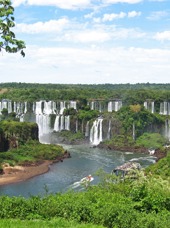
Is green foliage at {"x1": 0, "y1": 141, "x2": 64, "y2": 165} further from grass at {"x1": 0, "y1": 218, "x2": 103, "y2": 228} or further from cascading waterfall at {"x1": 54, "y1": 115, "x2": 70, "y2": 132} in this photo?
grass at {"x1": 0, "y1": 218, "x2": 103, "y2": 228}

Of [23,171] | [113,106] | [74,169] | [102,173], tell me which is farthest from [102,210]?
[113,106]

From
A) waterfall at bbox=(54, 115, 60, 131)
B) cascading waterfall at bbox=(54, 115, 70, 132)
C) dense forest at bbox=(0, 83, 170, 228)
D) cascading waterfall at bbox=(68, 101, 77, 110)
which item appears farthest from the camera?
cascading waterfall at bbox=(68, 101, 77, 110)

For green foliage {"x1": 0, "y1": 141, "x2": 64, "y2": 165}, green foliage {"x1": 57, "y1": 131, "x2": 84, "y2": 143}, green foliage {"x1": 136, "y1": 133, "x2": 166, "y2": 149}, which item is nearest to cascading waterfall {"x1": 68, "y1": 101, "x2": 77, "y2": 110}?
green foliage {"x1": 57, "y1": 131, "x2": 84, "y2": 143}

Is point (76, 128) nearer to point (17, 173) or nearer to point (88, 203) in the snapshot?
point (17, 173)

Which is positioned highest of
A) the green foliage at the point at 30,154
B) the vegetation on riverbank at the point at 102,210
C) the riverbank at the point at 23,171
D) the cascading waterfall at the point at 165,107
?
the cascading waterfall at the point at 165,107

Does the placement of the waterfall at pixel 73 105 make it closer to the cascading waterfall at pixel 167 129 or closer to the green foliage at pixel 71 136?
the green foliage at pixel 71 136

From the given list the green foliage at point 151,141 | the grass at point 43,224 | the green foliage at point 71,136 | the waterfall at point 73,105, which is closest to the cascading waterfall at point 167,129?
the green foliage at point 151,141

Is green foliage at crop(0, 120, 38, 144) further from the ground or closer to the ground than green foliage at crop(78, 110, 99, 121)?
closer to the ground
